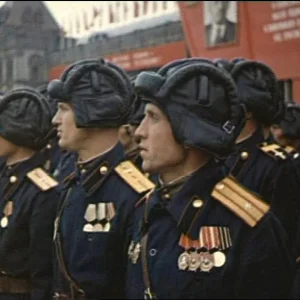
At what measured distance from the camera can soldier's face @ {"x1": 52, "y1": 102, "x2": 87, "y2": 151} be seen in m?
4.62

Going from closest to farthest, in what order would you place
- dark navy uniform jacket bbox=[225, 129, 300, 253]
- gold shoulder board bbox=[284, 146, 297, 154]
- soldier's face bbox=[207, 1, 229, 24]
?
1. dark navy uniform jacket bbox=[225, 129, 300, 253]
2. gold shoulder board bbox=[284, 146, 297, 154]
3. soldier's face bbox=[207, 1, 229, 24]

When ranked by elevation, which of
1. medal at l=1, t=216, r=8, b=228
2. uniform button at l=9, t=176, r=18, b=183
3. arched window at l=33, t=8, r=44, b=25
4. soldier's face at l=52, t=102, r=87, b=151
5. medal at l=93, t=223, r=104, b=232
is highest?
soldier's face at l=52, t=102, r=87, b=151

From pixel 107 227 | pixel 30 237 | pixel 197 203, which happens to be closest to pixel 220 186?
pixel 197 203

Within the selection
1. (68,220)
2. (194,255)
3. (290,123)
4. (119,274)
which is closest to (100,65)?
(68,220)

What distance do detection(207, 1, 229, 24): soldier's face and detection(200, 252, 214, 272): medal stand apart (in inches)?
568

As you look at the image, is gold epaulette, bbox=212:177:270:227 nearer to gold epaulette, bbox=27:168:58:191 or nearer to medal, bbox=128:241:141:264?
medal, bbox=128:241:141:264

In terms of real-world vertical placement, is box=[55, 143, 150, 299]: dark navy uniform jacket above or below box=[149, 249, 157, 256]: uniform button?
below

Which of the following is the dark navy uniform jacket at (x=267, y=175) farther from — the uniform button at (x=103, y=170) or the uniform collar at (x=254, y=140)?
the uniform button at (x=103, y=170)

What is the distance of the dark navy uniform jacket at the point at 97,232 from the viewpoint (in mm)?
4277

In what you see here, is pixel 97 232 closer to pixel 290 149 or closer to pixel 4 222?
pixel 4 222

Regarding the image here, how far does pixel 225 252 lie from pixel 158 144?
0.55 metres

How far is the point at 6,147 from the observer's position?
556cm

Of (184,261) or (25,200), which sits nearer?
(184,261)

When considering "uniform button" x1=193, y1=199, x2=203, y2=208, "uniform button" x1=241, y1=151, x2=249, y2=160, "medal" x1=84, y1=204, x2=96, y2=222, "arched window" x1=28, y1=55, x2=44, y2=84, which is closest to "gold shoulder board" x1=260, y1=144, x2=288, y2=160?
"uniform button" x1=241, y1=151, x2=249, y2=160
